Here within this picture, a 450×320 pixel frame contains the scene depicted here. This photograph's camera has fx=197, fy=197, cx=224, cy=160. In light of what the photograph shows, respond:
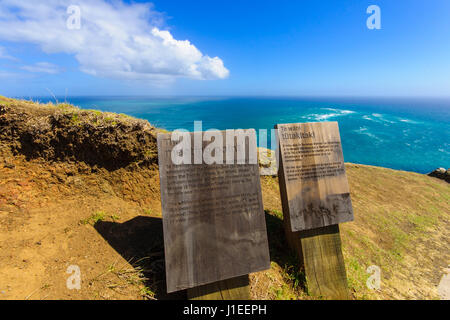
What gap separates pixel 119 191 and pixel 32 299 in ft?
7.84

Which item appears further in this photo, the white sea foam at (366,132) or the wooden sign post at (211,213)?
the white sea foam at (366,132)

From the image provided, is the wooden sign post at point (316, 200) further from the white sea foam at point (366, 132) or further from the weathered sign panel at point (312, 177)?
the white sea foam at point (366, 132)

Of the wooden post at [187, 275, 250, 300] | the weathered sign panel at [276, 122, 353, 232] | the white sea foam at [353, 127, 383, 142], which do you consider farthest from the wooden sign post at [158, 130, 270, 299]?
the white sea foam at [353, 127, 383, 142]

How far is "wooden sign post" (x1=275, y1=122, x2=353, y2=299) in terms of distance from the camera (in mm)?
3586

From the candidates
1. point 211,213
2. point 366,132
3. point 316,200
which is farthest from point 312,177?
point 366,132

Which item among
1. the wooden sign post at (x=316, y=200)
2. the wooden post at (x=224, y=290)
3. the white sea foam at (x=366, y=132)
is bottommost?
the wooden post at (x=224, y=290)

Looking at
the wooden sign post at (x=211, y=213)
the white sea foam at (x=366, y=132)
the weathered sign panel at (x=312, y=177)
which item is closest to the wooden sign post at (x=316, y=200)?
the weathered sign panel at (x=312, y=177)

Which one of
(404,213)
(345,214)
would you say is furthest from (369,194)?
(345,214)

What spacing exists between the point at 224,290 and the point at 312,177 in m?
2.45

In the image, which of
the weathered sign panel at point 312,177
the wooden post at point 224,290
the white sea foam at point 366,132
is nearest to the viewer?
the wooden post at point 224,290

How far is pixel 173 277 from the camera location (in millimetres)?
2773

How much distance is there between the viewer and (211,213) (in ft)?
9.76

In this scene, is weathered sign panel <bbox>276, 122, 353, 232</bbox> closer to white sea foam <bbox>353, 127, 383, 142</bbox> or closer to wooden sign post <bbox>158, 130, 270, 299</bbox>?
wooden sign post <bbox>158, 130, 270, 299</bbox>

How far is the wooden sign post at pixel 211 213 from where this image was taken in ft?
9.28
